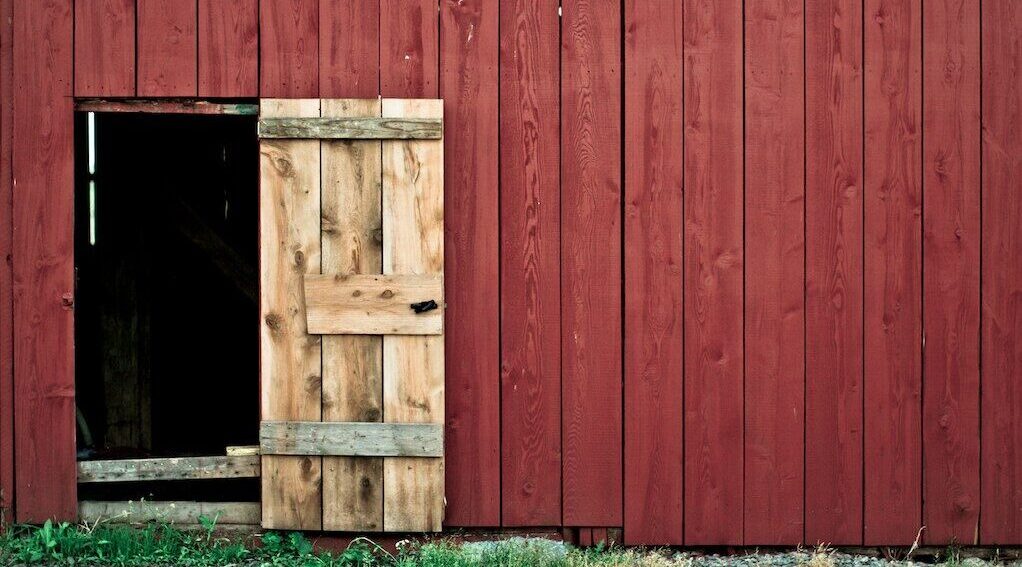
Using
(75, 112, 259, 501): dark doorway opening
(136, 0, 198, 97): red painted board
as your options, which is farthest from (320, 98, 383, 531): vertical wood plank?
(75, 112, 259, 501): dark doorway opening

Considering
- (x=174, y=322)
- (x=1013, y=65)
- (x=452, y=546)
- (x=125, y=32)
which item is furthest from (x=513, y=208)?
(x=174, y=322)

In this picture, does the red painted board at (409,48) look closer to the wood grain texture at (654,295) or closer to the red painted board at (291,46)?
the red painted board at (291,46)

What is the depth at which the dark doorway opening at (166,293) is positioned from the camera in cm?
678

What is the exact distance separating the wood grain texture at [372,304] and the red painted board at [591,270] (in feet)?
2.14

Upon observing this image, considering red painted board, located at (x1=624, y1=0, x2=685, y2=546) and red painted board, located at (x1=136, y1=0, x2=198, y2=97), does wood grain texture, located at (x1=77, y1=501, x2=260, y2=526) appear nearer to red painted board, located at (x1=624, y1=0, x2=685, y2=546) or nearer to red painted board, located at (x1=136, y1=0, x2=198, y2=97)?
red painted board, located at (x1=624, y1=0, x2=685, y2=546)

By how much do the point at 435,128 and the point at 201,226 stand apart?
9.54ft

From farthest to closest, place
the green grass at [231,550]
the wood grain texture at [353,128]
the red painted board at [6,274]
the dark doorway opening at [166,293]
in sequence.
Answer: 1. the dark doorway opening at [166,293]
2. the red painted board at [6,274]
3. the wood grain texture at [353,128]
4. the green grass at [231,550]

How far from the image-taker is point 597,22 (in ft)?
15.5

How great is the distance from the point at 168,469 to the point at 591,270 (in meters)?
2.26

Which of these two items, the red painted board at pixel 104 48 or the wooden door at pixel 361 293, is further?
the red painted board at pixel 104 48

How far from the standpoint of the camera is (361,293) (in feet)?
15.1

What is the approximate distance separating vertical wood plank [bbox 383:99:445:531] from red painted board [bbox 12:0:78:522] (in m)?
1.53

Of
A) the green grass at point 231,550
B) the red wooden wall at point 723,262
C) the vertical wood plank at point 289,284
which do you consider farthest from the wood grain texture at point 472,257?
the vertical wood plank at point 289,284

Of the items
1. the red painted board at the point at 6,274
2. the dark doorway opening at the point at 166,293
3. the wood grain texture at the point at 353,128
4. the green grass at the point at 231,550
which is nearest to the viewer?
the green grass at the point at 231,550
